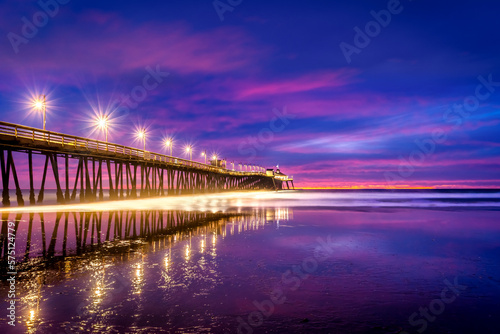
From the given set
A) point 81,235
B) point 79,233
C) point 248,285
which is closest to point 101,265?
point 248,285

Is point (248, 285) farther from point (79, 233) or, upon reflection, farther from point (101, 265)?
point (79, 233)

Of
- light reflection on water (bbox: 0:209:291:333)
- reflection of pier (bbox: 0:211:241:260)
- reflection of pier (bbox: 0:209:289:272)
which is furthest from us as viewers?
reflection of pier (bbox: 0:211:241:260)

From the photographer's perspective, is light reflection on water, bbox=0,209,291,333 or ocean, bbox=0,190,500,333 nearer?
ocean, bbox=0,190,500,333

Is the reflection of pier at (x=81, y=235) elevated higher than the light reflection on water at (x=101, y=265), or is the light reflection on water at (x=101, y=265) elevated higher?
the reflection of pier at (x=81, y=235)

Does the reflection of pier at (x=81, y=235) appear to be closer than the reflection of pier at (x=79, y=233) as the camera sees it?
Yes

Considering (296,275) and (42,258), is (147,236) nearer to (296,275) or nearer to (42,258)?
(42,258)

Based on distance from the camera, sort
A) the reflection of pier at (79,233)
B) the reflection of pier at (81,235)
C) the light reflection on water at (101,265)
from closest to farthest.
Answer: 1. the light reflection on water at (101,265)
2. the reflection of pier at (81,235)
3. the reflection of pier at (79,233)

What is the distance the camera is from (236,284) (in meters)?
6.52

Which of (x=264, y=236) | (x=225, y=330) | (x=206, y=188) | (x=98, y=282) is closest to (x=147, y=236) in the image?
(x=264, y=236)

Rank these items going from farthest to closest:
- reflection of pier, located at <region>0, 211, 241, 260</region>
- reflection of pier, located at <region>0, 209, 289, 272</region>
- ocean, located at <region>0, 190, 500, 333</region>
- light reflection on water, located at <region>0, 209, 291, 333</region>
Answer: reflection of pier, located at <region>0, 211, 241, 260</region> → reflection of pier, located at <region>0, 209, 289, 272</region> → light reflection on water, located at <region>0, 209, 291, 333</region> → ocean, located at <region>0, 190, 500, 333</region>

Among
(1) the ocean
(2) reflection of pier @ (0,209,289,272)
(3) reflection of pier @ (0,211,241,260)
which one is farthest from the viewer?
(3) reflection of pier @ (0,211,241,260)

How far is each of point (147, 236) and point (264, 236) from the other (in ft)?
13.4

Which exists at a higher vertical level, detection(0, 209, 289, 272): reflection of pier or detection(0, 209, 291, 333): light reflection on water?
detection(0, 209, 289, 272): reflection of pier

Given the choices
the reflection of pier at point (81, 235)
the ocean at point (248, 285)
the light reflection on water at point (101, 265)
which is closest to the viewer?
the ocean at point (248, 285)
